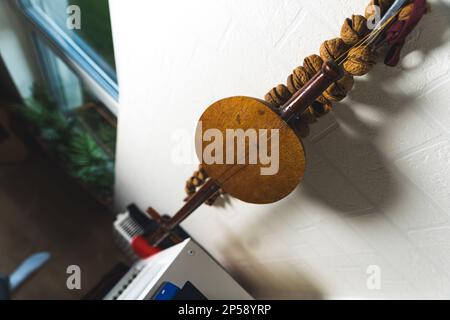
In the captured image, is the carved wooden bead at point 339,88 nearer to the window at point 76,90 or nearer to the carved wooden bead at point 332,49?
the carved wooden bead at point 332,49

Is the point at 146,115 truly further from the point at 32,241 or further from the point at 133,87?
the point at 32,241

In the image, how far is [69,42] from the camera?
1.35 m

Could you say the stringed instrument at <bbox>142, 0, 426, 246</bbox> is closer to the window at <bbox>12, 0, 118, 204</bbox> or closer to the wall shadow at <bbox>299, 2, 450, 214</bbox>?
the wall shadow at <bbox>299, 2, 450, 214</bbox>

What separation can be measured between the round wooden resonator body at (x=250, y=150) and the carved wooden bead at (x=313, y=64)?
0.32 ft

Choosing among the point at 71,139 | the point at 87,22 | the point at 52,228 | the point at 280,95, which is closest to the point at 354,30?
the point at 280,95

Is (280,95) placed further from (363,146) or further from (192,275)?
(192,275)

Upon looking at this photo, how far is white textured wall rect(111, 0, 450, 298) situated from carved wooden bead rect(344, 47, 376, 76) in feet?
0.23

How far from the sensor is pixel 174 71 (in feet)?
3.08

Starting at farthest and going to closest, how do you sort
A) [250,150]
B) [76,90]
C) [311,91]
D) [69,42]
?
[76,90], [69,42], [250,150], [311,91]

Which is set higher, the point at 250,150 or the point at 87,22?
the point at 87,22

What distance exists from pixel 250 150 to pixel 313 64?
0.67ft

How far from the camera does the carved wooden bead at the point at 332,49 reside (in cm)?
54

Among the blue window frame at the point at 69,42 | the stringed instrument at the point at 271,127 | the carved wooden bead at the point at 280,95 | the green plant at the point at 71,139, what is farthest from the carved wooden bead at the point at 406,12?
the green plant at the point at 71,139

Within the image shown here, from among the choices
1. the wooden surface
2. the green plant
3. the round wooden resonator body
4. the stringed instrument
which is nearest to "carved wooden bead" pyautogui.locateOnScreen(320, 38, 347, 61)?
the stringed instrument
